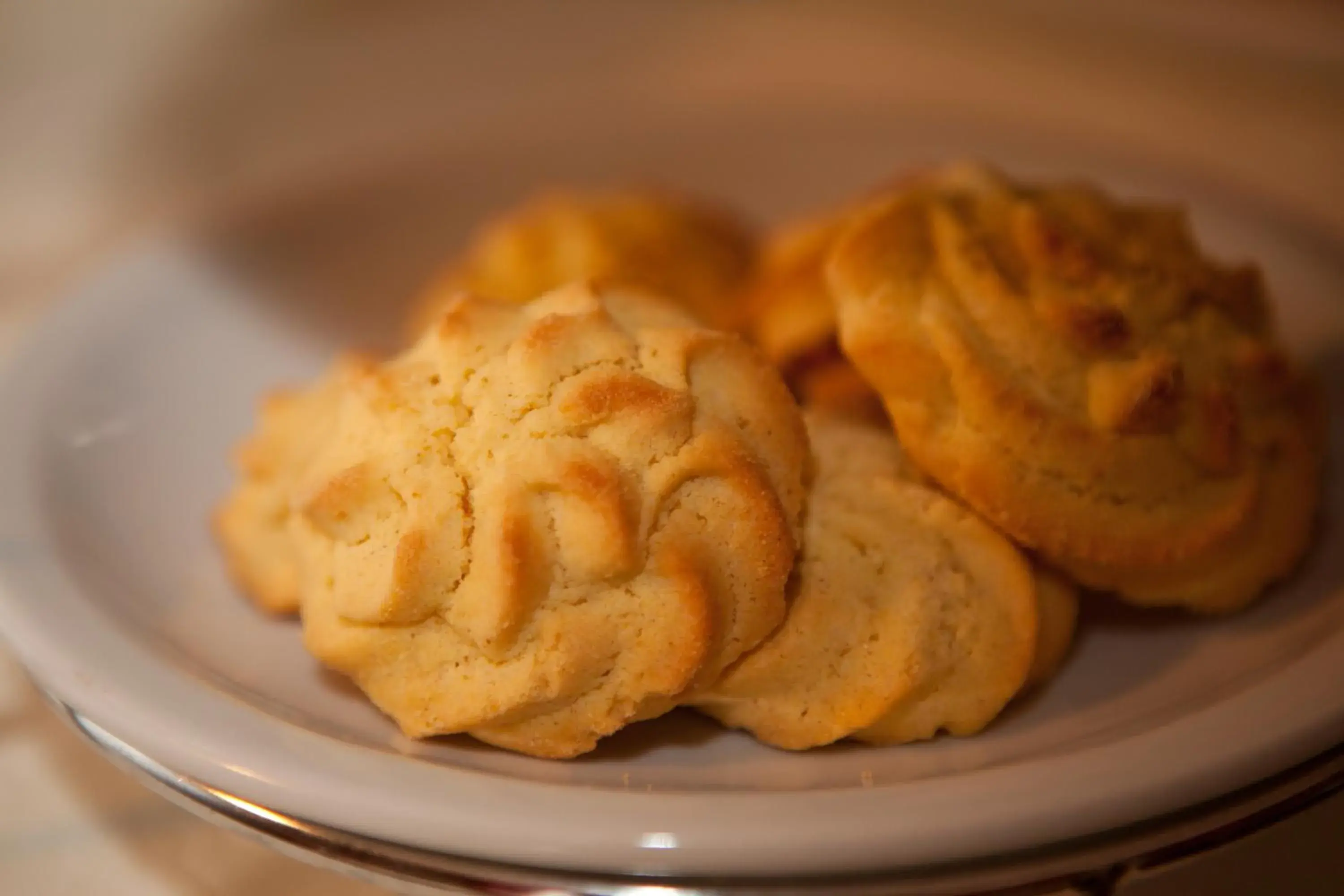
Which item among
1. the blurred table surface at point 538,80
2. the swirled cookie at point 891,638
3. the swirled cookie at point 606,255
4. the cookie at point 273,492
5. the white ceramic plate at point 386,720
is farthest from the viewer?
the blurred table surface at point 538,80

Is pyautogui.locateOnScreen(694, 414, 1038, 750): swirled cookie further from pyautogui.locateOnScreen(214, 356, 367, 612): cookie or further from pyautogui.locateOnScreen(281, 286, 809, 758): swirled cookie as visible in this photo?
pyautogui.locateOnScreen(214, 356, 367, 612): cookie

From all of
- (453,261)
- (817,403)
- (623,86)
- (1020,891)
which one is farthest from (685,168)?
(1020,891)

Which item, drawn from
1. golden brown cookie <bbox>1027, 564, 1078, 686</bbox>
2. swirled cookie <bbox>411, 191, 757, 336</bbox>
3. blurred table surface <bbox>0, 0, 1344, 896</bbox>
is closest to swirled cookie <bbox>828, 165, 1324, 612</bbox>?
golden brown cookie <bbox>1027, 564, 1078, 686</bbox>

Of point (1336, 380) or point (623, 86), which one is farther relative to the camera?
point (623, 86)

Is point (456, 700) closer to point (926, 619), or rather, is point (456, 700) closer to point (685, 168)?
point (926, 619)

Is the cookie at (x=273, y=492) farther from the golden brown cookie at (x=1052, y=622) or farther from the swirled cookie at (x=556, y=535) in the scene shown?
the golden brown cookie at (x=1052, y=622)

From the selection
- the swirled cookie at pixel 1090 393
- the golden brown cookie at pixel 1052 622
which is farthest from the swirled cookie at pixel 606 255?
the golden brown cookie at pixel 1052 622
